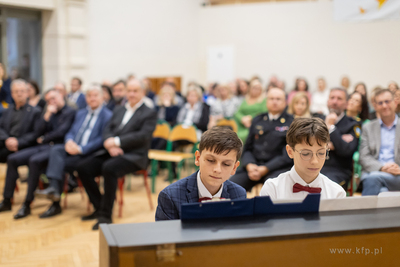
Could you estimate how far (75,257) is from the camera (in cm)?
312

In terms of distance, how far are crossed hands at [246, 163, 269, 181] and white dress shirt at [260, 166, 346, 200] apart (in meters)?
1.56

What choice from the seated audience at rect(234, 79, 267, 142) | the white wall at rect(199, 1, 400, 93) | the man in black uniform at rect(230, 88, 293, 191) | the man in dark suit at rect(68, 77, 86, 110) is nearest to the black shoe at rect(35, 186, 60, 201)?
the man in black uniform at rect(230, 88, 293, 191)

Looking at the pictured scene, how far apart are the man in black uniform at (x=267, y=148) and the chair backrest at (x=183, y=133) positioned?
1.86m

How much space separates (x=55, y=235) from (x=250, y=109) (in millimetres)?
3305

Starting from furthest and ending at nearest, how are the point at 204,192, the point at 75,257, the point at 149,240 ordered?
1. the point at 75,257
2. the point at 204,192
3. the point at 149,240

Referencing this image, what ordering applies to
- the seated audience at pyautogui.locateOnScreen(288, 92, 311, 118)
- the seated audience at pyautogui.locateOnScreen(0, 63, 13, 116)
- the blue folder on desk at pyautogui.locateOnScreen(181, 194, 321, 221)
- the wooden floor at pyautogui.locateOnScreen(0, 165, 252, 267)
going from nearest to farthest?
the blue folder on desk at pyautogui.locateOnScreen(181, 194, 321, 221)
the wooden floor at pyautogui.locateOnScreen(0, 165, 252, 267)
the seated audience at pyautogui.locateOnScreen(288, 92, 311, 118)
the seated audience at pyautogui.locateOnScreen(0, 63, 13, 116)

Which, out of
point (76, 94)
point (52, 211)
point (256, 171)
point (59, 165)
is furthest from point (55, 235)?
point (76, 94)

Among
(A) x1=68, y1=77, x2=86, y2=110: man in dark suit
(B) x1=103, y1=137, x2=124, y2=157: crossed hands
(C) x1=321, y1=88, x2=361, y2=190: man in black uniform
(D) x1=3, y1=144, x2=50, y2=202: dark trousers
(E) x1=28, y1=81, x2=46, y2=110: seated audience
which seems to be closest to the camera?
(C) x1=321, y1=88, x2=361, y2=190: man in black uniform

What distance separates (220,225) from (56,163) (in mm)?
3501

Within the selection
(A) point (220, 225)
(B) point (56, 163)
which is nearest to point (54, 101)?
(B) point (56, 163)

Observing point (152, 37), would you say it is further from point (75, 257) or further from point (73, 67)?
point (75, 257)

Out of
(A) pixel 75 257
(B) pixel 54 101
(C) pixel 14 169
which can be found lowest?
(A) pixel 75 257

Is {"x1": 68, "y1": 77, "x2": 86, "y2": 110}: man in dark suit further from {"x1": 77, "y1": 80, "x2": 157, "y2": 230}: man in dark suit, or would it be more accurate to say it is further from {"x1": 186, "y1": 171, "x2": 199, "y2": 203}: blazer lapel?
{"x1": 186, "y1": 171, "x2": 199, "y2": 203}: blazer lapel

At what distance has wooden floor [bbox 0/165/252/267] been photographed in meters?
3.08
